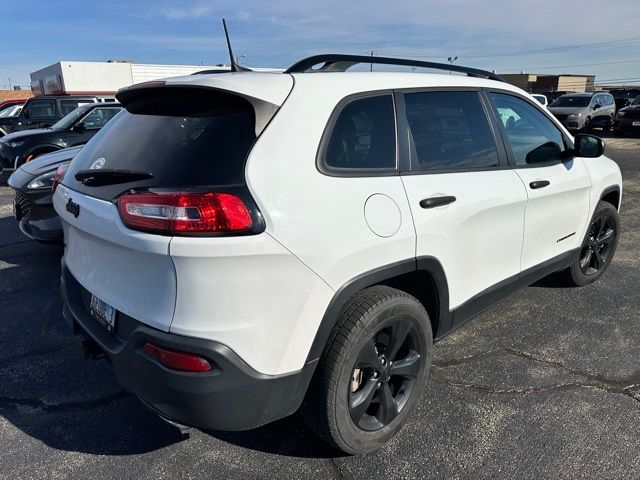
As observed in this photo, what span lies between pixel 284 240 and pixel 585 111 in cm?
2119

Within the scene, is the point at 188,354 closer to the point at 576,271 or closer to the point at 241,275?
the point at 241,275

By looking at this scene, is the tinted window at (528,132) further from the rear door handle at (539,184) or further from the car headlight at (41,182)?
the car headlight at (41,182)

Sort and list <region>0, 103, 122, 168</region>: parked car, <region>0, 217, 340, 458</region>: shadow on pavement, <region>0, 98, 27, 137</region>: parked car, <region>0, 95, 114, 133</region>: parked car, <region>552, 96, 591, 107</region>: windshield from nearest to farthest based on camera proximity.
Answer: <region>0, 217, 340, 458</region>: shadow on pavement → <region>0, 103, 122, 168</region>: parked car → <region>0, 95, 114, 133</region>: parked car → <region>0, 98, 27, 137</region>: parked car → <region>552, 96, 591, 107</region>: windshield

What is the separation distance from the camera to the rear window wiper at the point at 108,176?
2076 mm

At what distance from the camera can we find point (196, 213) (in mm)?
1845

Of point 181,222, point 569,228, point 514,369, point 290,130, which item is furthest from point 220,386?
point 569,228

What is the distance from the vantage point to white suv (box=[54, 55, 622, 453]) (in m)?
1.88

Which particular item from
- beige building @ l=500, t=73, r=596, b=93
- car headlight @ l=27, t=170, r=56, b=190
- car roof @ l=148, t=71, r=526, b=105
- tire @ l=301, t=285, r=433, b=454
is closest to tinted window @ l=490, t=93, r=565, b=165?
car roof @ l=148, t=71, r=526, b=105

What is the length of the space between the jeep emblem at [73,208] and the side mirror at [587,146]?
11.0ft

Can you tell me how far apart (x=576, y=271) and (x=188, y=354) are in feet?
12.0

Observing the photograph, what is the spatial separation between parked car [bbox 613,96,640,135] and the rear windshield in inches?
812

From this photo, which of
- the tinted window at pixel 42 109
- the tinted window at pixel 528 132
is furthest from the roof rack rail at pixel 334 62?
the tinted window at pixel 42 109

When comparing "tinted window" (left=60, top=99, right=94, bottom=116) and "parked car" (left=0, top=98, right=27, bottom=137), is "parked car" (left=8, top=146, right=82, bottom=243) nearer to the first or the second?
"tinted window" (left=60, top=99, right=94, bottom=116)

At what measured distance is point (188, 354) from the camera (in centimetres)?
187
